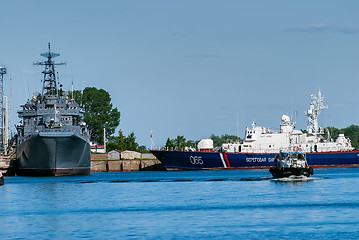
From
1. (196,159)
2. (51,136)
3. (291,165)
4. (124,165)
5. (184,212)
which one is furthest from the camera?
(124,165)

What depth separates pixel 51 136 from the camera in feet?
313

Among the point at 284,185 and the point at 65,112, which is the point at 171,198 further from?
the point at 65,112

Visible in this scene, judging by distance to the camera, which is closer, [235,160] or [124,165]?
[235,160]

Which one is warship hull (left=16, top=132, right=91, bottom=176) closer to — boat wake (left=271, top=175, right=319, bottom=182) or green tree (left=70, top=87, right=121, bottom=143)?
boat wake (left=271, top=175, right=319, bottom=182)

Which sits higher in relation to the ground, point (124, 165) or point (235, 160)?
point (235, 160)

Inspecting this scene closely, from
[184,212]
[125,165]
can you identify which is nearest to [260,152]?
[125,165]

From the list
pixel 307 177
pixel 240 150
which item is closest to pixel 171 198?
pixel 307 177

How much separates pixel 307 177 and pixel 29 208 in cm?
4083

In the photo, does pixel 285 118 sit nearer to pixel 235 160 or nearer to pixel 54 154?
pixel 235 160

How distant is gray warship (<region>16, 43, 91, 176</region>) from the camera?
9612 centimetres

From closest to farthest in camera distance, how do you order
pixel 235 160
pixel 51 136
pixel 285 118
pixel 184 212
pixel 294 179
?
1. pixel 184 212
2. pixel 294 179
3. pixel 51 136
4. pixel 235 160
5. pixel 285 118

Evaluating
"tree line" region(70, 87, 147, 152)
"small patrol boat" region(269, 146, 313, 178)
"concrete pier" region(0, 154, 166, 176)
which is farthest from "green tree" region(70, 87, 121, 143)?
"small patrol boat" region(269, 146, 313, 178)

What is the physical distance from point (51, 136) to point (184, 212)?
157 ft

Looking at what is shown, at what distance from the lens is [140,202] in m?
59.4
